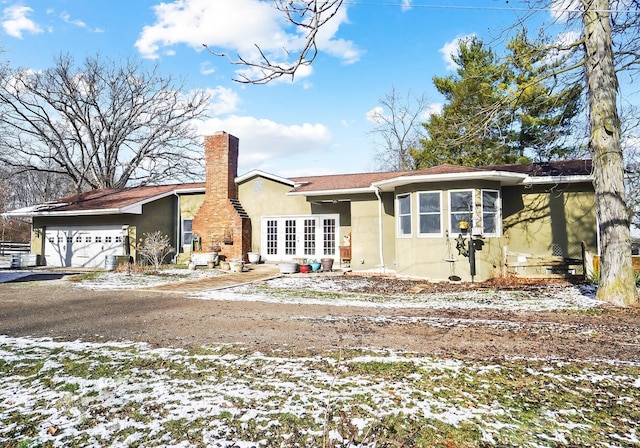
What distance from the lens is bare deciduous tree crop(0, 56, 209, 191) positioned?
80.7 feet

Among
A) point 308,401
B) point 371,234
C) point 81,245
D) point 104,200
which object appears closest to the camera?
point 308,401

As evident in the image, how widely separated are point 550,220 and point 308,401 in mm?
11858

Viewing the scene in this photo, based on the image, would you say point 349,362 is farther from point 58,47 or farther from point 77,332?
point 58,47

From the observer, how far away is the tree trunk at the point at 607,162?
7.16m

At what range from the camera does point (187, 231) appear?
1723cm

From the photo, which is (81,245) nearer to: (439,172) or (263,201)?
(263,201)

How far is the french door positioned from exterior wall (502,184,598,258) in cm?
635

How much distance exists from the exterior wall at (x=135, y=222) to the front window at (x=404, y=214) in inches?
420

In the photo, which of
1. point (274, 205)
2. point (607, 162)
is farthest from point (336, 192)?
point (607, 162)

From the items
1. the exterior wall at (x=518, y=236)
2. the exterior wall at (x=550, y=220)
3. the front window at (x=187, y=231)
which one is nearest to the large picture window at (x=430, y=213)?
the exterior wall at (x=518, y=236)

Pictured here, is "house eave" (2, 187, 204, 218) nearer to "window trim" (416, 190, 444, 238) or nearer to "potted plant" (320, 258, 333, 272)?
"potted plant" (320, 258, 333, 272)

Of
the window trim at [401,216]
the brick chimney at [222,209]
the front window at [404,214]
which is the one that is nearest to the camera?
the window trim at [401,216]

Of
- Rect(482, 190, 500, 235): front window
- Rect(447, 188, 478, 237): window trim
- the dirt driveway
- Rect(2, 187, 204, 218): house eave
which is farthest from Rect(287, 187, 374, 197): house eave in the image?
the dirt driveway

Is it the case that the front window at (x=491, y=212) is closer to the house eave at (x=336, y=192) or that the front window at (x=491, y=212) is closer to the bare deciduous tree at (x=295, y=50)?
the house eave at (x=336, y=192)
